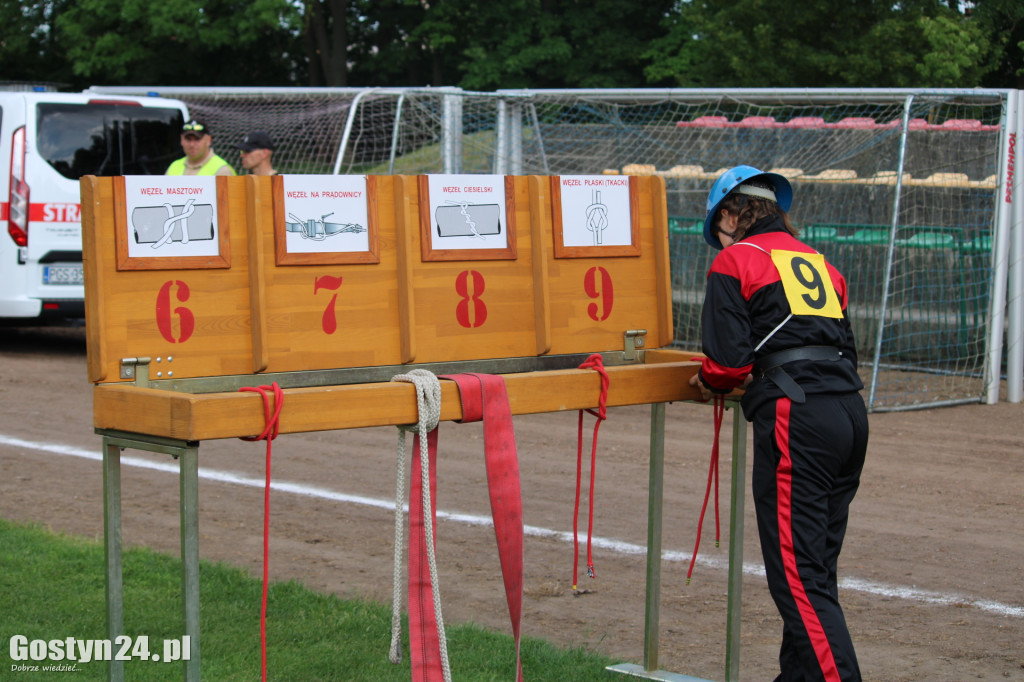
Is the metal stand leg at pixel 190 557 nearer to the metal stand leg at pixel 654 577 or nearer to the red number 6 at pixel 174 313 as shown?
the red number 6 at pixel 174 313

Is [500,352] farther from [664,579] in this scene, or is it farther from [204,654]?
[664,579]

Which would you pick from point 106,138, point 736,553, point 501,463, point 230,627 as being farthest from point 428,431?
point 106,138

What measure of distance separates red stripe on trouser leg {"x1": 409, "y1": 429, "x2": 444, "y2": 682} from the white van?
926 cm

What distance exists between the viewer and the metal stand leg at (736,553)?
4.82 meters

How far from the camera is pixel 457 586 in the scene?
6.10 metres

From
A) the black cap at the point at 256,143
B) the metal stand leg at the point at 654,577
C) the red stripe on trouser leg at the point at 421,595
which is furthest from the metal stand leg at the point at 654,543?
the black cap at the point at 256,143

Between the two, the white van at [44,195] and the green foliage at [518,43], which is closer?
the white van at [44,195]

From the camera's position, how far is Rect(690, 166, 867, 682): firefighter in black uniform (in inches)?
164

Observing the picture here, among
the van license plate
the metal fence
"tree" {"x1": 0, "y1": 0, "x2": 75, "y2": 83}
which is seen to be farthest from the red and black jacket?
"tree" {"x1": 0, "y1": 0, "x2": 75, "y2": 83}

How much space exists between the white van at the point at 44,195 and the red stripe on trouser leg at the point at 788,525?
386 inches

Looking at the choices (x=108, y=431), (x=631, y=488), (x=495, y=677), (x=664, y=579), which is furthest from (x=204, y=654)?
(x=631, y=488)

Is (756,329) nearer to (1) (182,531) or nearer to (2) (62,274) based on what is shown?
(1) (182,531)

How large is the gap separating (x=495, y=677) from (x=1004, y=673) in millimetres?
2072

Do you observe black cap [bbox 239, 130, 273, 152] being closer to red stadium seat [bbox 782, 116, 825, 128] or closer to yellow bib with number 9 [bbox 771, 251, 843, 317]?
yellow bib with number 9 [bbox 771, 251, 843, 317]
